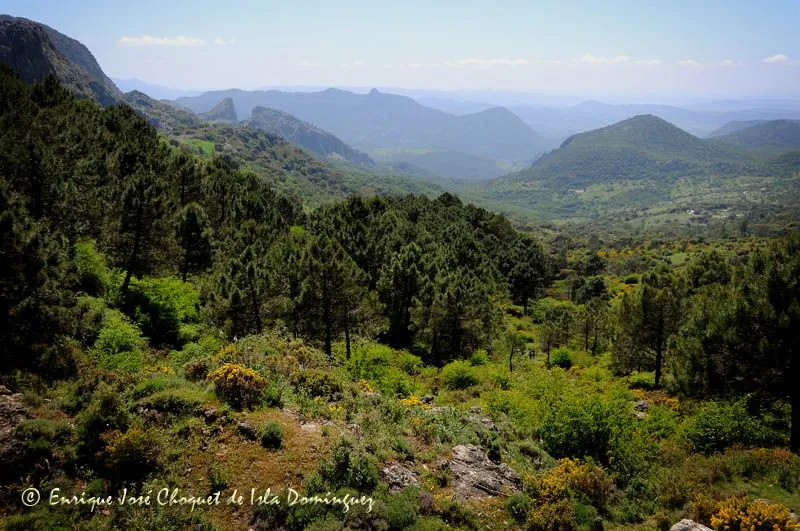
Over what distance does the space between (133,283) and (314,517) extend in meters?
30.7

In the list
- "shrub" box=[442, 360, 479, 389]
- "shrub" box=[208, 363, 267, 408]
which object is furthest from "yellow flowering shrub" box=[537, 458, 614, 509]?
"shrub" box=[442, 360, 479, 389]

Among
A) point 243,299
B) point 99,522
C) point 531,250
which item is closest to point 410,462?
point 99,522

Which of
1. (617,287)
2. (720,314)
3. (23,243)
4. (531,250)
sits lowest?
(617,287)

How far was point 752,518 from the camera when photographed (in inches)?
448

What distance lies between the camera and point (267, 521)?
1114cm

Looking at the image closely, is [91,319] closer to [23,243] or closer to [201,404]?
[23,243]

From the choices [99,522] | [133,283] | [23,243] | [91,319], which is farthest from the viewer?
[133,283]

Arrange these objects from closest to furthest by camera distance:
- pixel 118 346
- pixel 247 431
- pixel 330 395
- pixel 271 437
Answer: pixel 271 437 < pixel 247 431 < pixel 330 395 < pixel 118 346

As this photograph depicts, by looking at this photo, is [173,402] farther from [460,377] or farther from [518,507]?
[460,377]

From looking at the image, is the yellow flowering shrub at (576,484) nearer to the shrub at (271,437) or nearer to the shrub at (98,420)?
the shrub at (271,437)

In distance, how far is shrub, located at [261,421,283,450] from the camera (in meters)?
13.5

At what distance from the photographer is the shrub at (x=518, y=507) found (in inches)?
512

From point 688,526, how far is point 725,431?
9.07 metres

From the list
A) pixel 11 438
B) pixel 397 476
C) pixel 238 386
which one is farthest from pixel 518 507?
pixel 11 438
